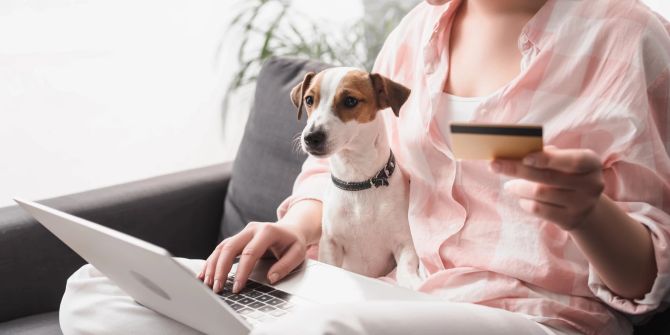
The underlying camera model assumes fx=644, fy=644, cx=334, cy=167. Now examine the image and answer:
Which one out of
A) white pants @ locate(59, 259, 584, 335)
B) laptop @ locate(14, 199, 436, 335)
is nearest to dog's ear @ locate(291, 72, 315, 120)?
laptop @ locate(14, 199, 436, 335)

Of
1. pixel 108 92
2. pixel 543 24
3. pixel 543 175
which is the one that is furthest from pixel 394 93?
pixel 108 92

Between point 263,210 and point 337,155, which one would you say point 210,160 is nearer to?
point 263,210

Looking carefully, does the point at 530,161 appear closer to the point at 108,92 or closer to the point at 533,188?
the point at 533,188

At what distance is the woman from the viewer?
738 mm

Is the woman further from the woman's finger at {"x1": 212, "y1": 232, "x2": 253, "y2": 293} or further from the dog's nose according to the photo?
the dog's nose

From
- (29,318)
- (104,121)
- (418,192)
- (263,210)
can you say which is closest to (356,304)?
(418,192)

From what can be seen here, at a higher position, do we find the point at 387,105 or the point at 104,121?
the point at 387,105

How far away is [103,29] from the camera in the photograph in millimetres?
2461

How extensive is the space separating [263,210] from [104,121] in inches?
47.0

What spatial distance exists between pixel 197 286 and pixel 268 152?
916mm

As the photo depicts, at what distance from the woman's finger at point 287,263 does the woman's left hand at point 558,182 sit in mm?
419

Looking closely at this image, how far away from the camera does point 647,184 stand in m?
0.90

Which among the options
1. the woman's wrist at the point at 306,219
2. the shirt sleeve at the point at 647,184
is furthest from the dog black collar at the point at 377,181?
the shirt sleeve at the point at 647,184

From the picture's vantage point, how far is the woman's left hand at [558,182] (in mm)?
661
